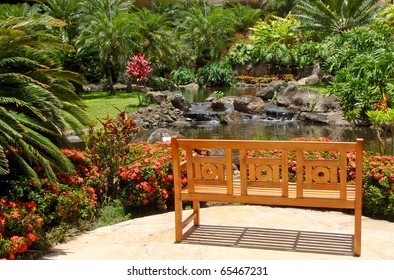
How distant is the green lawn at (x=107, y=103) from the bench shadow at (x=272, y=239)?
40.4 feet

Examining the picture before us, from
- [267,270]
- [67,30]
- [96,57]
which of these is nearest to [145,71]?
[96,57]

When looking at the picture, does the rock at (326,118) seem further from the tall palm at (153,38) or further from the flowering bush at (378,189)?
the flowering bush at (378,189)

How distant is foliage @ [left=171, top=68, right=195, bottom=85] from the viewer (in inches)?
1184

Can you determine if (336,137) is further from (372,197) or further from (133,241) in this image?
(133,241)

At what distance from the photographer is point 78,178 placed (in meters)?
5.53

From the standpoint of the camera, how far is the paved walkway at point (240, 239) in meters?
4.20

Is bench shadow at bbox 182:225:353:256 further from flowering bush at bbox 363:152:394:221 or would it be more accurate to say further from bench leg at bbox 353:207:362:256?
flowering bush at bbox 363:152:394:221

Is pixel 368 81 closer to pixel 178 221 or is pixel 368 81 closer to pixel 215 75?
pixel 178 221

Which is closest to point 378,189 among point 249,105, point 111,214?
point 111,214

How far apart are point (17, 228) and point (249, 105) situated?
1549cm

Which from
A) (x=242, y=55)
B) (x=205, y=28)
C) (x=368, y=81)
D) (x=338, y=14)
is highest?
(x=338, y=14)

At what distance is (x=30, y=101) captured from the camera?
507cm

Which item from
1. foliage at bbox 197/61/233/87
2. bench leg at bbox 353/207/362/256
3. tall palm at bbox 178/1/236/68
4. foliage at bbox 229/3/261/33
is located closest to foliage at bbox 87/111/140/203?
bench leg at bbox 353/207/362/256

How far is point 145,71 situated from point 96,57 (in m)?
4.09
